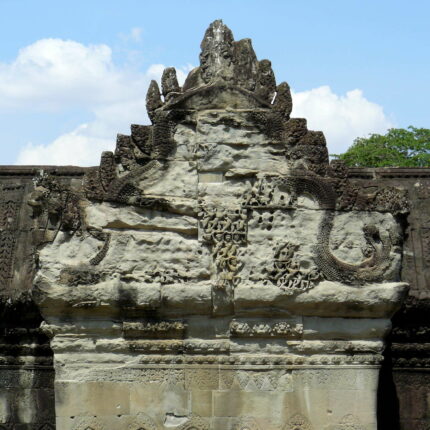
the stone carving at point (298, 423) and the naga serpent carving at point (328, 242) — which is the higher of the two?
the naga serpent carving at point (328, 242)

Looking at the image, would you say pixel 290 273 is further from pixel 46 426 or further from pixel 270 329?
pixel 46 426

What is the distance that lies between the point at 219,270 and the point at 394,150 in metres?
22.2

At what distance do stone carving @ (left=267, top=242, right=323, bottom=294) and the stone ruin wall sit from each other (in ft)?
0.05

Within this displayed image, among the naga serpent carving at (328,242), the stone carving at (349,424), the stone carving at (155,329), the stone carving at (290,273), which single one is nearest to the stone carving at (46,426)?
the stone carving at (155,329)

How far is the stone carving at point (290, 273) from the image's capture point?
8070 mm

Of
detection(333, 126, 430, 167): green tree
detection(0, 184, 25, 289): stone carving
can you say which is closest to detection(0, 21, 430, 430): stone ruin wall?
detection(0, 184, 25, 289): stone carving

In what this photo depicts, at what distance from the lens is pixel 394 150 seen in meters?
29.4

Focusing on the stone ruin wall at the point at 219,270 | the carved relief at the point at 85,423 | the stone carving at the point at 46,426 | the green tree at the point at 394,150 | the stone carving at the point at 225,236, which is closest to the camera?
the carved relief at the point at 85,423

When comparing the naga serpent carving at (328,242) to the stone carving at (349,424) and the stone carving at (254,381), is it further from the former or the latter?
the stone carving at (349,424)

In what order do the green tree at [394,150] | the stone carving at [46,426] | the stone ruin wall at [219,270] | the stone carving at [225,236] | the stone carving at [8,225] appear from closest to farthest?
the stone ruin wall at [219,270]
the stone carving at [225,236]
the stone carving at [46,426]
the stone carving at [8,225]
the green tree at [394,150]

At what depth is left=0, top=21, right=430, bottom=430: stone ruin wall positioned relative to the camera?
7.97m

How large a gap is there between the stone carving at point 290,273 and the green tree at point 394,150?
825 inches

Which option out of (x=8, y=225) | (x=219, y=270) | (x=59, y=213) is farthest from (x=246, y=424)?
(x=8, y=225)

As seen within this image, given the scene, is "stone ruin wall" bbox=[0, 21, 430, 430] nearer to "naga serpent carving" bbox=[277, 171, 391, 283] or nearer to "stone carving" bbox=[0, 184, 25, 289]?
"naga serpent carving" bbox=[277, 171, 391, 283]
